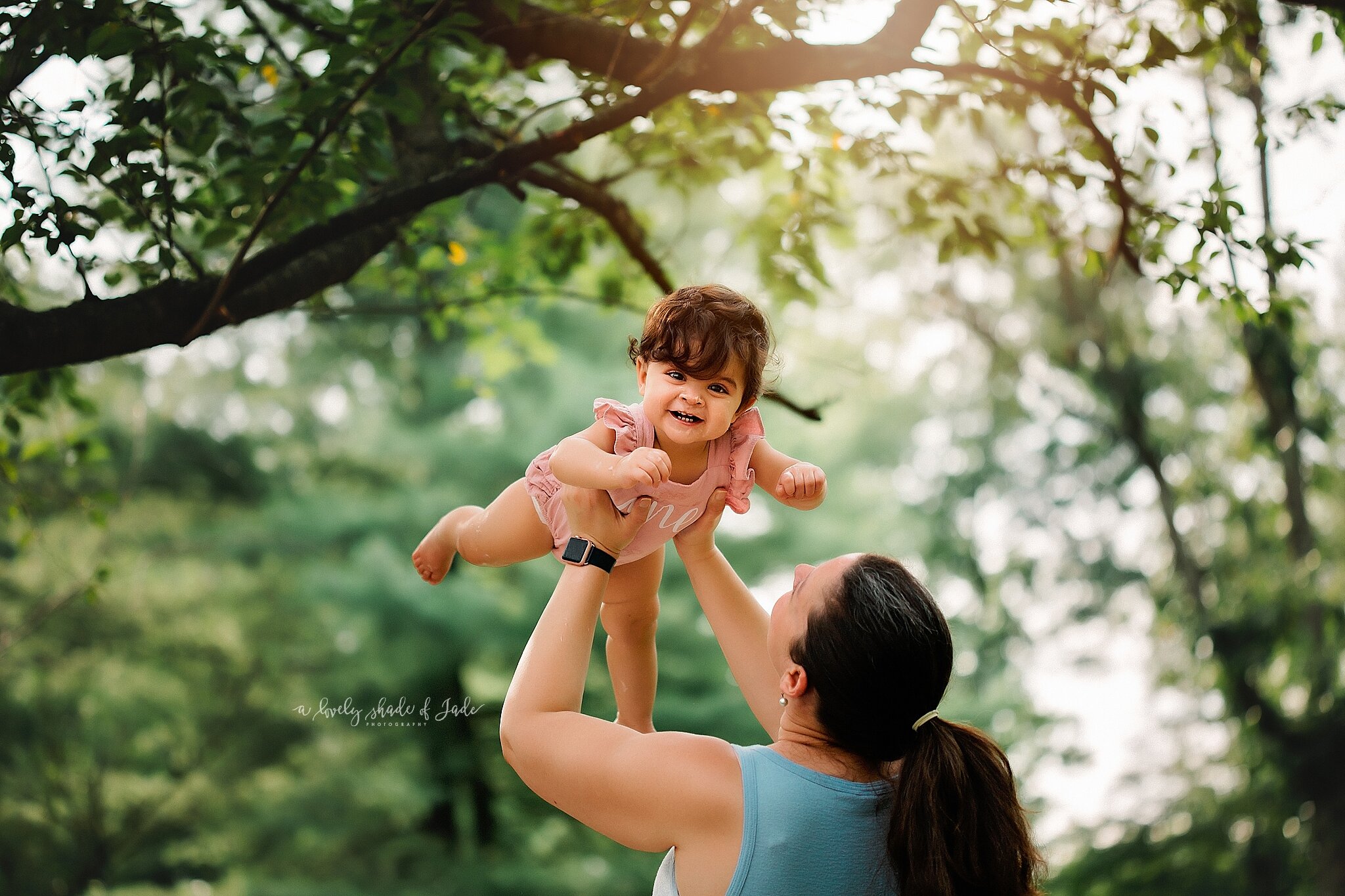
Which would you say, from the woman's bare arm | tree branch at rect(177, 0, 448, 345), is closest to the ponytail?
the woman's bare arm

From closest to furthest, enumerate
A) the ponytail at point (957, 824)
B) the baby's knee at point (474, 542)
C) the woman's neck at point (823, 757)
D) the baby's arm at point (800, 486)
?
the ponytail at point (957, 824) < the woman's neck at point (823, 757) < the baby's arm at point (800, 486) < the baby's knee at point (474, 542)

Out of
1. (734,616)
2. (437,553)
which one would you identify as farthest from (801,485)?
(437,553)

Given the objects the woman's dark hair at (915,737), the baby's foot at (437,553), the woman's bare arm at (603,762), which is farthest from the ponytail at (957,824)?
the baby's foot at (437,553)

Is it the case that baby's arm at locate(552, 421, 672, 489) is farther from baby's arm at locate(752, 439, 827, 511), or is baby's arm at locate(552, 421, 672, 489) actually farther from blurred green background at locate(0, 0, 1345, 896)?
blurred green background at locate(0, 0, 1345, 896)

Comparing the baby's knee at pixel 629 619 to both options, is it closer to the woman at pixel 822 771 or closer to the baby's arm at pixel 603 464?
the baby's arm at pixel 603 464

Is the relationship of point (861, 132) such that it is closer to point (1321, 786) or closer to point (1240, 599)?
point (1240, 599)

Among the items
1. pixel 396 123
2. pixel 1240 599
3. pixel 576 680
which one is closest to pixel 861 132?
pixel 396 123

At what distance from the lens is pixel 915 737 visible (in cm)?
161

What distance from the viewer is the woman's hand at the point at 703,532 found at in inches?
80.7

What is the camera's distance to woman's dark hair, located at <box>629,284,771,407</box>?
72.3 inches

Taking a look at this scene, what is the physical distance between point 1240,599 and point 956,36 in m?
6.55

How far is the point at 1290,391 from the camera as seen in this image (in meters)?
7.29

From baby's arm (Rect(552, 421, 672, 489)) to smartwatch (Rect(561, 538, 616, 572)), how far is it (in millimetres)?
106

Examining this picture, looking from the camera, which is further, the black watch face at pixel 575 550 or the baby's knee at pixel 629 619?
the baby's knee at pixel 629 619
